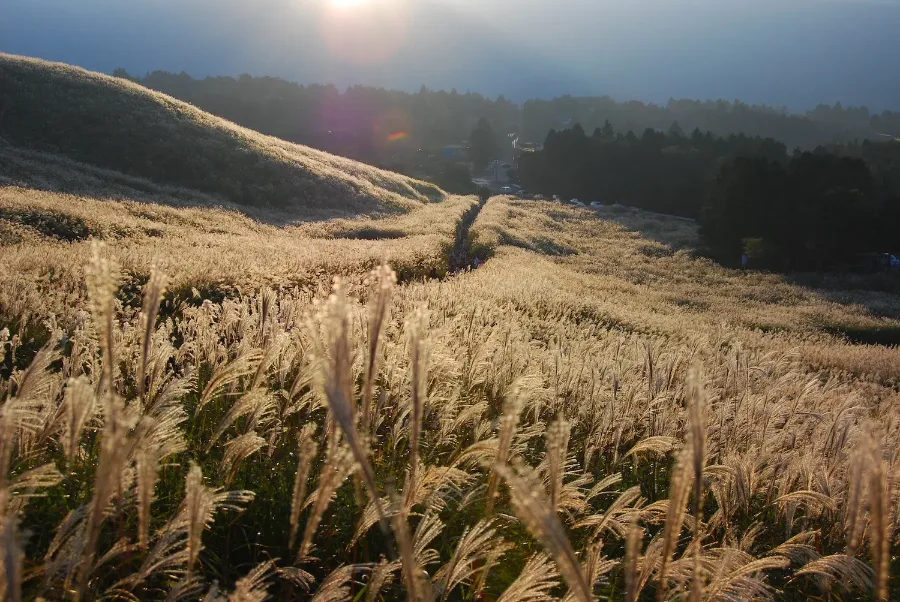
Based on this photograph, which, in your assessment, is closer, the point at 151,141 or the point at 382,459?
the point at 382,459

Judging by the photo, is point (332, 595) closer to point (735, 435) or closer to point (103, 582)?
point (103, 582)

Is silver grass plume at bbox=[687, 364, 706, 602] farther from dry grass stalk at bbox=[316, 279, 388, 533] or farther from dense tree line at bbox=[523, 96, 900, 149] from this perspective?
dense tree line at bbox=[523, 96, 900, 149]

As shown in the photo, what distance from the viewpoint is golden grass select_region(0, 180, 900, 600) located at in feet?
4.56

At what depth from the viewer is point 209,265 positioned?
32.0 feet

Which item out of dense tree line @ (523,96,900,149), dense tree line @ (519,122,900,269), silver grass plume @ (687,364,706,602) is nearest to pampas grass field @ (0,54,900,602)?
silver grass plume @ (687,364,706,602)

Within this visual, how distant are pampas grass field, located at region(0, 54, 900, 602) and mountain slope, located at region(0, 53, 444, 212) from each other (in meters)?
23.2

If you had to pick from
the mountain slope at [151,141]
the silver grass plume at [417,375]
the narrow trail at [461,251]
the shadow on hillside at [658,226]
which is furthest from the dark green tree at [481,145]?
the silver grass plume at [417,375]

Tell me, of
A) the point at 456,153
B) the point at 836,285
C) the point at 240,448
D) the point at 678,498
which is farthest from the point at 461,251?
the point at 456,153

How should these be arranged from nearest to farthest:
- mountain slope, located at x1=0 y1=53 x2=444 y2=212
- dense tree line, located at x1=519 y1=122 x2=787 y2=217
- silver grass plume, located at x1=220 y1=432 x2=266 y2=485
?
1. silver grass plume, located at x1=220 y1=432 x2=266 y2=485
2. mountain slope, located at x1=0 y1=53 x2=444 y2=212
3. dense tree line, located at x1=519 y1=122 x2=787 y2=217

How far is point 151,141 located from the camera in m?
32.6

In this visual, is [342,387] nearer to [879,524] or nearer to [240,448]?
[879,524]

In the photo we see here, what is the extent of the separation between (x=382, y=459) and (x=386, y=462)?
3 centimetres

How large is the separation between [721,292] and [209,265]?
2668cm

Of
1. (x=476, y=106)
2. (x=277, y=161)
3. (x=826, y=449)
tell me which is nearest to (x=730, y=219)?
(x=277, y=161)
